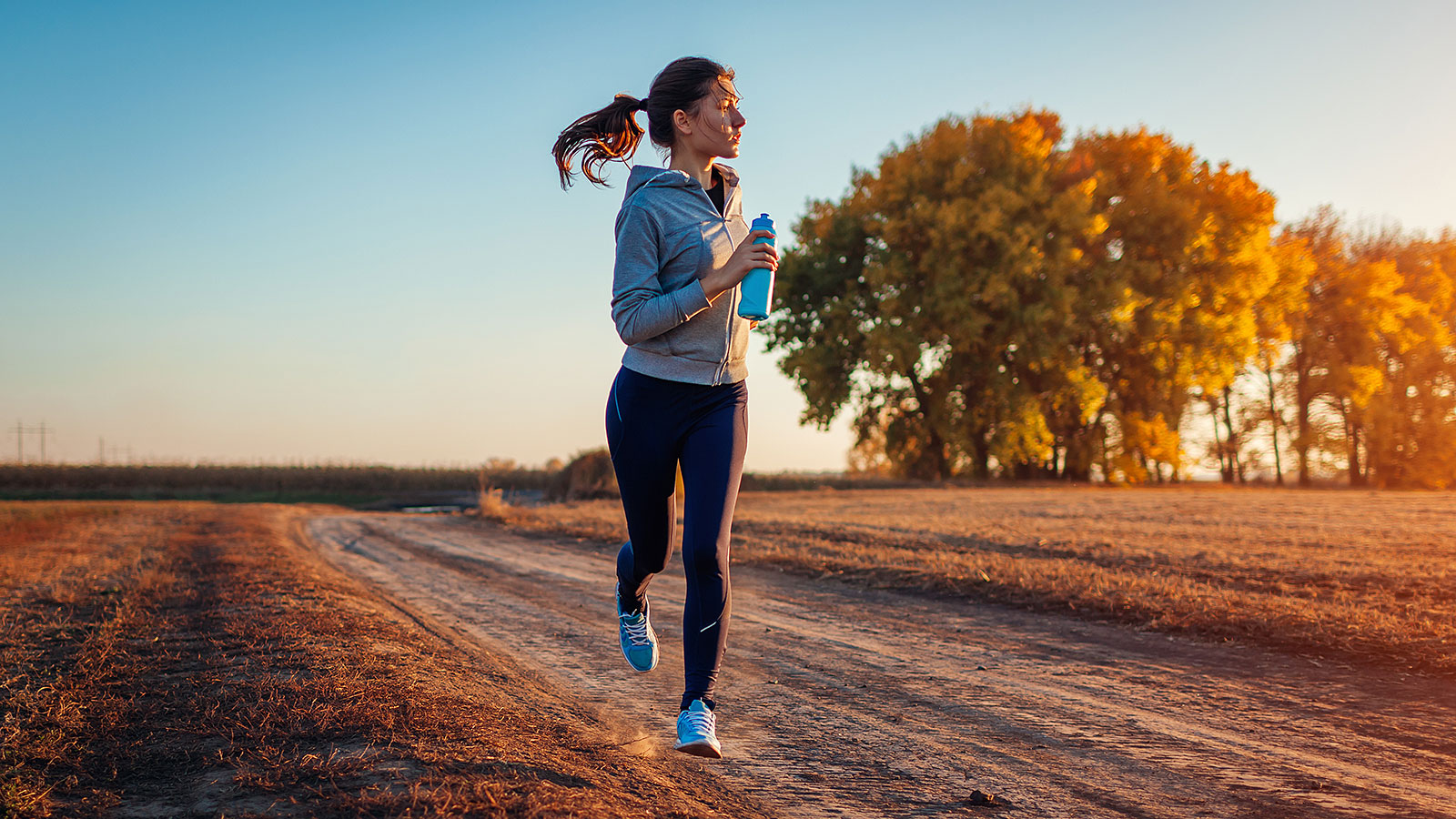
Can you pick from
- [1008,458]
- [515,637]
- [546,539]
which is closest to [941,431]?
[1008,458]

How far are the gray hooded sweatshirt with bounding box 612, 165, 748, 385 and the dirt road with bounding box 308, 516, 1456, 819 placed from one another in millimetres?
1547

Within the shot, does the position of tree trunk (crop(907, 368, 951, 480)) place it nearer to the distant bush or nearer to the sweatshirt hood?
the distant bush

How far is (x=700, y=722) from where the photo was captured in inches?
121

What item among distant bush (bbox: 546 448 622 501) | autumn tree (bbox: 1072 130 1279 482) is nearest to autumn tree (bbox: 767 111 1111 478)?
autumn tree (bbox: 1072 130 1279 482)

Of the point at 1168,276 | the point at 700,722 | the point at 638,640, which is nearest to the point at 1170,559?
the point at 638,640

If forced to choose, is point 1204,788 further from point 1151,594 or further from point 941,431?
point 941,431

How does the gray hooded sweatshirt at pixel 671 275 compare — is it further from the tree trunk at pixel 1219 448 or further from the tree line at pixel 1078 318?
the tree trunk at pixel 1219 448

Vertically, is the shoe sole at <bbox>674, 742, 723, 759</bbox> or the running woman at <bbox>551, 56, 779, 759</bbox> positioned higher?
the running woman at <bbox>551, 56, 779, 759</bbox>

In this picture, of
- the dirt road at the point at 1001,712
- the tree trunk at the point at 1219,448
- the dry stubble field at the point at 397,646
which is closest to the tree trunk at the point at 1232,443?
the tree trunk at the point at 1219,448

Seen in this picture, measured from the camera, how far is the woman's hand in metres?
2.94

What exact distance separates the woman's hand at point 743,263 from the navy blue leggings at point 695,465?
39 centimetres

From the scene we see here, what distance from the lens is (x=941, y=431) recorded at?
27406 millimetres

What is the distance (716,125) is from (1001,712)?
2.99 metres

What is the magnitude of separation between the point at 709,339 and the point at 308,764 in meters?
1.96
